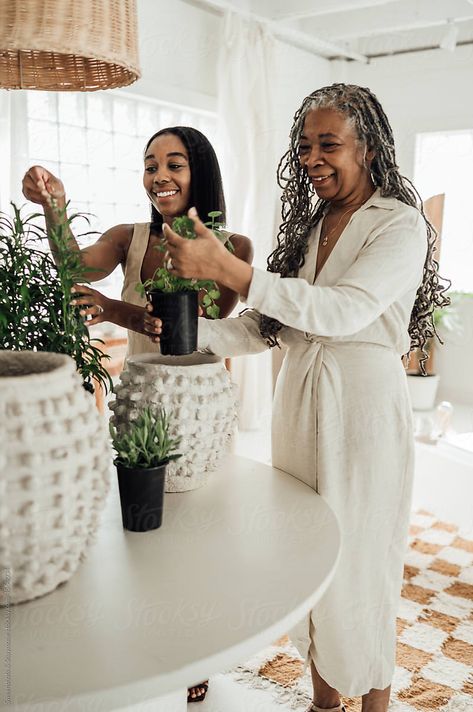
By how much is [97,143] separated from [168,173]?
223cm

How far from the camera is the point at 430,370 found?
5.24m

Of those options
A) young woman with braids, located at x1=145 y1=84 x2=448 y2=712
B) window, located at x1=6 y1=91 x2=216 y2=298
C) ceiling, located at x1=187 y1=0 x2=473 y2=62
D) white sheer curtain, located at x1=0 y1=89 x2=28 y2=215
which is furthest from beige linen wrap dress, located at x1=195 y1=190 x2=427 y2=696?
ceiling, located at x1=187 y1=0 x2=473 y2=62

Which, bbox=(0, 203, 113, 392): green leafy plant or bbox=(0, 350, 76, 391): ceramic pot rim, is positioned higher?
bbox=(0, 203, 113, 392): green leafy plant

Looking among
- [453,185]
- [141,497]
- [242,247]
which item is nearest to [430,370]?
[453,185]

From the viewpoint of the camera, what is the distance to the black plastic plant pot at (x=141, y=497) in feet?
3.33

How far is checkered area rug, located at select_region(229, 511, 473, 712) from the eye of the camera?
6.31 feet

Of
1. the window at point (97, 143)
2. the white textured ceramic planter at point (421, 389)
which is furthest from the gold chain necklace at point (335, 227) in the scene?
the white textured ceramic planter at point (421, 389)

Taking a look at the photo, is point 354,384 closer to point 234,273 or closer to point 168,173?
point 234,273

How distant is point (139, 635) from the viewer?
781 millimetres

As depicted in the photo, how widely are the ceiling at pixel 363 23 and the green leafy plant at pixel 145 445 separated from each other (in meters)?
3.52

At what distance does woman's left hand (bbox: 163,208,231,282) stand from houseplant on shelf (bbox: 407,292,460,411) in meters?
3.65

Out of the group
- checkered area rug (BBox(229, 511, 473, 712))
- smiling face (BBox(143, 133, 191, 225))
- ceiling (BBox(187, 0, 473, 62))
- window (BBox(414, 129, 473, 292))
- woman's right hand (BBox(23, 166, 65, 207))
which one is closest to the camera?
woman's right hand (BBox(23, 166, 65, 207))

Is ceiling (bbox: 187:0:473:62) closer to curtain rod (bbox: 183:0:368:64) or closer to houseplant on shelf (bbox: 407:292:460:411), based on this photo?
curtain rod (bbox: 183:0:368:64)

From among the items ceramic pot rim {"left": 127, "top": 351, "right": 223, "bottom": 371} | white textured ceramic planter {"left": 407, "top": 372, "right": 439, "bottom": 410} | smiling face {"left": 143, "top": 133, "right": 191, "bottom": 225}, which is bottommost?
white textured ceramic planter {"left": 407, "top": 372, "right": 439, "bottom": 410}
